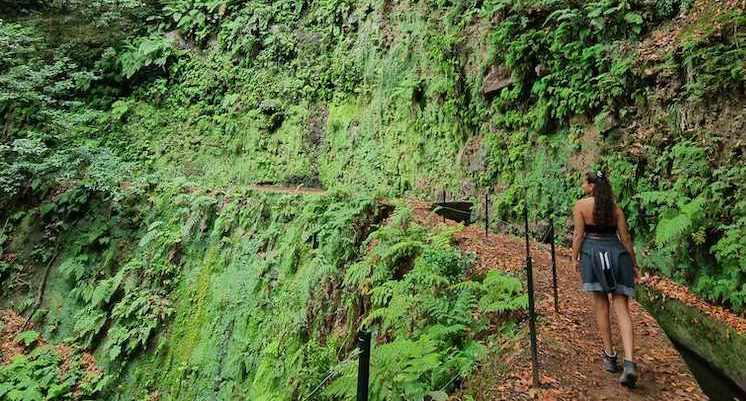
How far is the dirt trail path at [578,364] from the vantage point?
3.52 m

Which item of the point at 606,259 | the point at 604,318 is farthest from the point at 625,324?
the point at 606,259

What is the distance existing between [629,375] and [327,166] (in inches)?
461

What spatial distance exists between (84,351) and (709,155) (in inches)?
501

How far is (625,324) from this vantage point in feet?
11.7

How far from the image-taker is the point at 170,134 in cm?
1691

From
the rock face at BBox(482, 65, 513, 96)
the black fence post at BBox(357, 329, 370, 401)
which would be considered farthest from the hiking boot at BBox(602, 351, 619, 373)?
the rock face at BBox(482, 65, 513, 96)

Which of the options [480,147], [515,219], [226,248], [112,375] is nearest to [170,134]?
[226,248]

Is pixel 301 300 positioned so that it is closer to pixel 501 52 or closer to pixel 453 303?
pixel 453 303

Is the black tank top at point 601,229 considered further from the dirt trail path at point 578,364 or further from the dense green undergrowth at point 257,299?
the dirt trail path at point 578,364

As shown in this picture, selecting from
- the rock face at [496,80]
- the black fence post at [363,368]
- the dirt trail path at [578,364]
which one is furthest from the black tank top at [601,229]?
the rock face at [496,80]

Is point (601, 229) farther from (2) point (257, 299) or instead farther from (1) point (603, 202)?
(2) point (257, 299)

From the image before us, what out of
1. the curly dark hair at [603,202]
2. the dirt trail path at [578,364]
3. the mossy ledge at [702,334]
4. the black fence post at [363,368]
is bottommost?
the mossy ledge at [702,334]

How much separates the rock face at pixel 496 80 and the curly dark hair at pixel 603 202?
21.4ft

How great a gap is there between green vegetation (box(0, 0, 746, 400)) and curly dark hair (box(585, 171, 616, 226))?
1.25m
